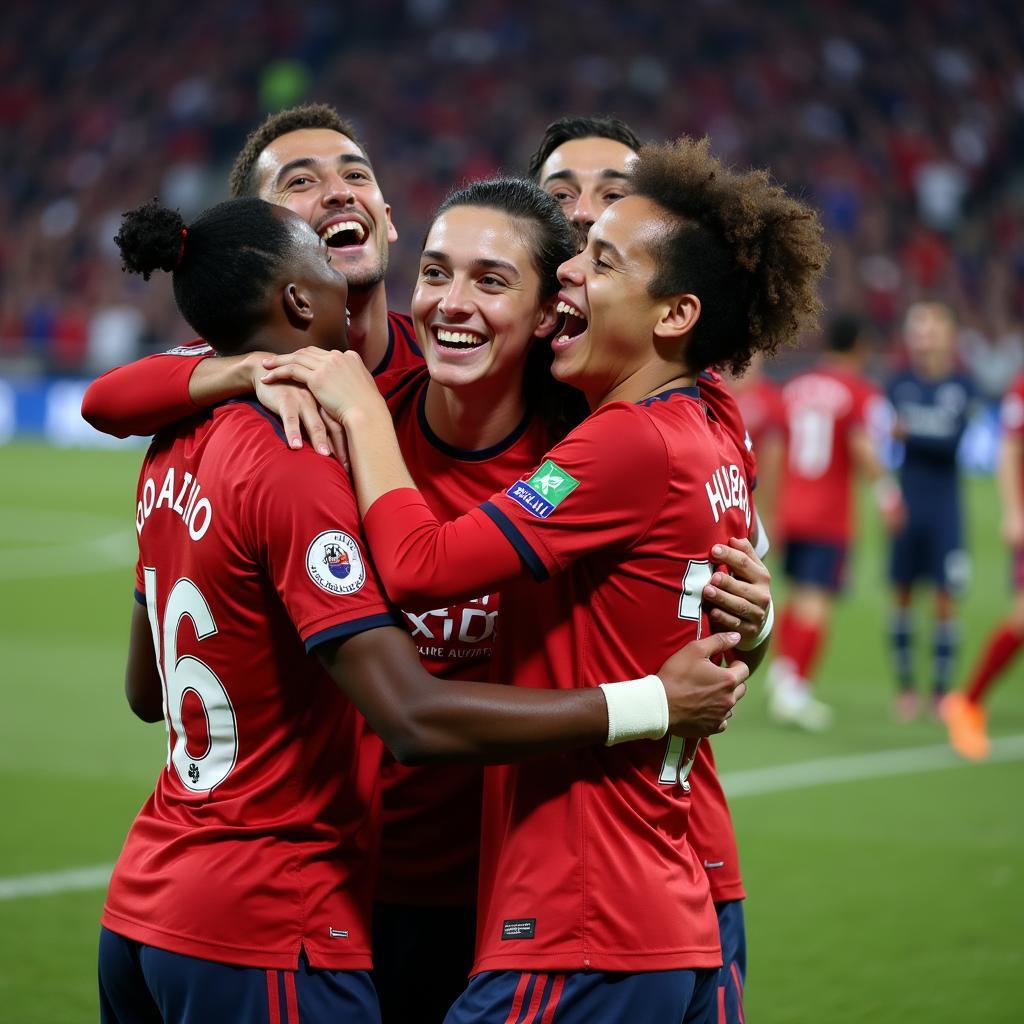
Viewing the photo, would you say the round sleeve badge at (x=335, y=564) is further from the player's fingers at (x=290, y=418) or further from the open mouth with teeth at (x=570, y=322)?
the open mouth with teeth at (x=570, y=322)

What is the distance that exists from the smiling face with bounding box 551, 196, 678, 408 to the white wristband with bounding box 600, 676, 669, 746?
2.22 feet

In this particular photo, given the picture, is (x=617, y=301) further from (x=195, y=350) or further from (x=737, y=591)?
(x=195, y=350)

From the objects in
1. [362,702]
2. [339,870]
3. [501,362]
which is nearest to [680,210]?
[501,362]

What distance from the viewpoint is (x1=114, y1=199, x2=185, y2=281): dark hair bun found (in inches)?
114

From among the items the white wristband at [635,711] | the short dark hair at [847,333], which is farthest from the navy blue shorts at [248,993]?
the short dark hair at [847,333]

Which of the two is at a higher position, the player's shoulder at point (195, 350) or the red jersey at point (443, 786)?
the player's shoulder at point (195, 350)

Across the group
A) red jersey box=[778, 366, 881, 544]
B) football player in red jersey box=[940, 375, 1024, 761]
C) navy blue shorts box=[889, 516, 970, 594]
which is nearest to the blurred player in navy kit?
navy blue shorts box=[889, 516, 970, 594]

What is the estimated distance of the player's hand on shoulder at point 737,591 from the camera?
9.46 feet

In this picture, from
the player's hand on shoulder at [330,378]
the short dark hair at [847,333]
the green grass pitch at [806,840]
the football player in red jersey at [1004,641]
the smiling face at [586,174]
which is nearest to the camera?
Answer: the player's hand on shoulder at [330,378]

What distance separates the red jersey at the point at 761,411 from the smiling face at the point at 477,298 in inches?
297

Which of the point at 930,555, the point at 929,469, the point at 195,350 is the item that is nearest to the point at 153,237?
the point at 195,350

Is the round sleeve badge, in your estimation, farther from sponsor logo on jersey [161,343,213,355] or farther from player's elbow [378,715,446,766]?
sponsor logo on jersey [161,343,213,355]

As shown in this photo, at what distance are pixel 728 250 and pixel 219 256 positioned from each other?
1.01 m

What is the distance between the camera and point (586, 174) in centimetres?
458
